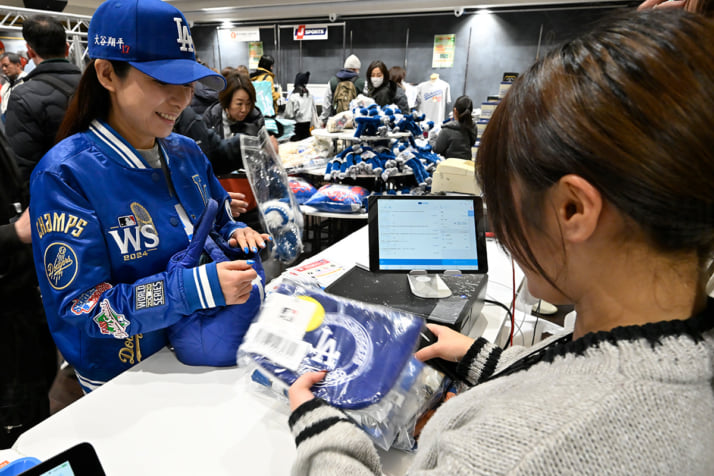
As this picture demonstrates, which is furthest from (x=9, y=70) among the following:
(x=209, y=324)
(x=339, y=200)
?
(x=209, y=324)

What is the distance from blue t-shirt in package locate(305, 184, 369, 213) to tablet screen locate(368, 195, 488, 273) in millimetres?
1545

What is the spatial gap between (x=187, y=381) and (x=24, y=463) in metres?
0.37

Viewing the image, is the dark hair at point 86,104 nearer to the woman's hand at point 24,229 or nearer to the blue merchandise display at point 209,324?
the woman's hand at point 24,229

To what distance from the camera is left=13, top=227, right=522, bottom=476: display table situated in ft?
2.74

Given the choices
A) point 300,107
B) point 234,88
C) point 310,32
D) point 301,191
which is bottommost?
point 301,191

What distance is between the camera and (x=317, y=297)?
1.08m

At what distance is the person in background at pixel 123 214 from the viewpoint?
1.02m

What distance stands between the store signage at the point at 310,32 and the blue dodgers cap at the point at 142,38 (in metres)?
8.55

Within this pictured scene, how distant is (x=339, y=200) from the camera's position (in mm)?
2861

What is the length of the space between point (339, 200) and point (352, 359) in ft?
6.63

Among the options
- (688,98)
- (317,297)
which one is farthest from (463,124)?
(688,98)

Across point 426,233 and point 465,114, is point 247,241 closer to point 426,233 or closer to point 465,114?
point 426,233

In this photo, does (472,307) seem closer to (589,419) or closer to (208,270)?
(208,270)

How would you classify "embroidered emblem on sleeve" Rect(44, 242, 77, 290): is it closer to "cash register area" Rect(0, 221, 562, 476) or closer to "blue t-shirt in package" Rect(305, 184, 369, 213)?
"cash register area" Rect(0, 221, 562, 476)
